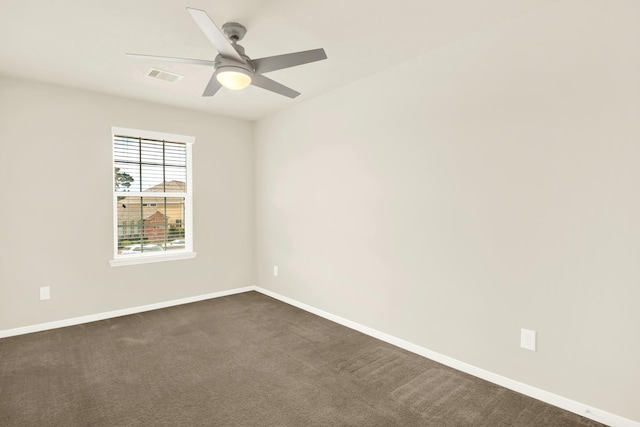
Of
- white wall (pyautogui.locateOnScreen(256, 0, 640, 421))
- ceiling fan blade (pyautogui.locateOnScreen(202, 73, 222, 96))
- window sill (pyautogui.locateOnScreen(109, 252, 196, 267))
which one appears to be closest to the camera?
white wall (pyautogui.locateOnScreen(256, 0, 640, 421))

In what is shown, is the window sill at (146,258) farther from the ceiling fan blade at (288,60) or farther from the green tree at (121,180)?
the ceiling fan blade at (288,60)

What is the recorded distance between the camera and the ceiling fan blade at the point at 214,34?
168 cm

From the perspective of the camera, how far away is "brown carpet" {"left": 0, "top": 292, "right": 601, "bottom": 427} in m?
2.13

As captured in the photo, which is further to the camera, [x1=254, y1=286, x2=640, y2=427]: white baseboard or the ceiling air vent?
the ceiling air vent

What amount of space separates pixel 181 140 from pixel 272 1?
110 inches

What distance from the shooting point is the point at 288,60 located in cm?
217

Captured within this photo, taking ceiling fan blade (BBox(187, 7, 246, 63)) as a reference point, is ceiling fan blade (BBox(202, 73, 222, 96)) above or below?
below

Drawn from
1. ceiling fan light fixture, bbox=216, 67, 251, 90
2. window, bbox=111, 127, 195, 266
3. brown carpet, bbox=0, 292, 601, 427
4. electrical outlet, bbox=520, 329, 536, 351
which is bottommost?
brown carpet, bbox=0, 292, 601, 427

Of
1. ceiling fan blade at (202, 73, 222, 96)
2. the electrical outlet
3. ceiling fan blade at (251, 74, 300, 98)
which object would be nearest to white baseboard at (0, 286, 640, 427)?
the electrical outlet

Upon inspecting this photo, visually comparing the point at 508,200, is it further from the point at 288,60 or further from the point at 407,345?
the point at 288,60

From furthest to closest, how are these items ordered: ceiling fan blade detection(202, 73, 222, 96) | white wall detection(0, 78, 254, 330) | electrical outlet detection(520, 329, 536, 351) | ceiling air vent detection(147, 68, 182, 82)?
1. white wall detection(0, 78, 254, 330)
2. ceiling air vent detection(147, 68, 182, 82)
3. ceiling fan blade detection(202, 73, 222, 96)
4. electrical outlet detection(520, 329, 536, 351)

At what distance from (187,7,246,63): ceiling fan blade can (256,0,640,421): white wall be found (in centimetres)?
147

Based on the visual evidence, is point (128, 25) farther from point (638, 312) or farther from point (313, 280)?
point (638, 312)

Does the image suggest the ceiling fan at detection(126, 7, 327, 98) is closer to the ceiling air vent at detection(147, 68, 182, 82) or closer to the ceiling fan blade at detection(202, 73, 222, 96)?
the ceiling fan blade at detection(202, 73, 222, 96)
